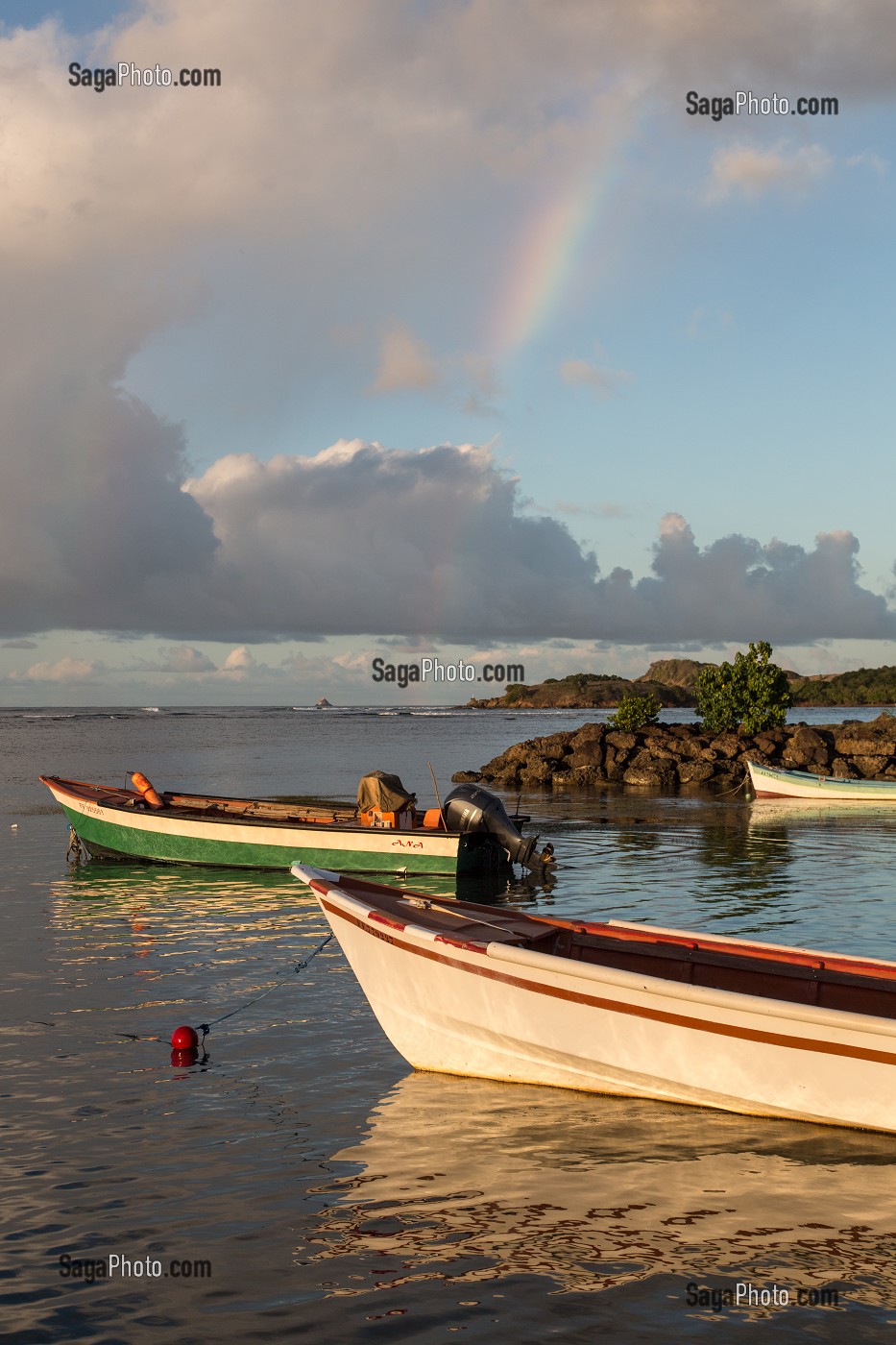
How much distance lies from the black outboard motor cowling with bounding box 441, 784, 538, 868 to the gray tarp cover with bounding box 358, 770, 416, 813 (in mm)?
1208

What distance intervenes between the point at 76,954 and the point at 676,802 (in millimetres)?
36003

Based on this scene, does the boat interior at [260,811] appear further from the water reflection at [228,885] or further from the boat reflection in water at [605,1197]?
the boat reflection in water at [605,1197]

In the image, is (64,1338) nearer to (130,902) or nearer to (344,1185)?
(344,1185)

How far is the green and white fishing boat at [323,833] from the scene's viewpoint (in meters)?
28.1

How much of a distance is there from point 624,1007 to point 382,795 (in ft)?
58.0

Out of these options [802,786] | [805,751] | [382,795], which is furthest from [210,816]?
[805,751]

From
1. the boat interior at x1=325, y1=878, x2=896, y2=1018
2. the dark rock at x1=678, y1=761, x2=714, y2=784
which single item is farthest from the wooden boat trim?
the dark rock at x1=678, y1=761, x2=714, y2=784

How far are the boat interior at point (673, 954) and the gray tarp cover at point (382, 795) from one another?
13479 millimetres

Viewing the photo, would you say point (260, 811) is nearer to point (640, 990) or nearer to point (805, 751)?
point (640, 990)

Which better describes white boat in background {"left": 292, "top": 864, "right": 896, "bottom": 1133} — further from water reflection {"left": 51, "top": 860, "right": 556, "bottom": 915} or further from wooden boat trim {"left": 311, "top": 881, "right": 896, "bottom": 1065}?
water reflection {"left": 51, "top": 860, "right": 556, "bottom": 915}

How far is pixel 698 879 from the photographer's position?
28734 mm

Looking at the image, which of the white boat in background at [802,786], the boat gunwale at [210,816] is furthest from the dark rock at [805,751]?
the boat gunwale at [210,816]

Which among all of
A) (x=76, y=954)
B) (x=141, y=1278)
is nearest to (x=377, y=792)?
(x=76, y=954)

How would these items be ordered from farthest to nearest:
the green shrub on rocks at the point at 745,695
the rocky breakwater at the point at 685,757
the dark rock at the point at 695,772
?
the green shrub on rocks at the point at 745,695
the dark rock at the point at 695,772
the rocky breakwater at the point at 685,757
